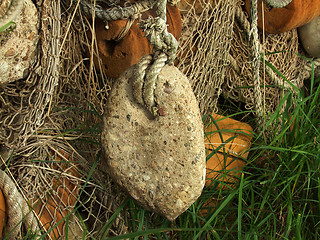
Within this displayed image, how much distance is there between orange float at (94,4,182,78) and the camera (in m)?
1.52

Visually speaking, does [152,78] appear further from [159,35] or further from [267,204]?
[267,204]

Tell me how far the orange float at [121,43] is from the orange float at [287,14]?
667 millimetres

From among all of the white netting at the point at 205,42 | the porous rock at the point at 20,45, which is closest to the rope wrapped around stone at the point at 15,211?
the porous rock at the point at 20,45

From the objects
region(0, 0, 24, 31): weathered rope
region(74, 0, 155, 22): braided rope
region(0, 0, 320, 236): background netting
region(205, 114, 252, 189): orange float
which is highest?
region(0, 0, 24, 31): weathered rope

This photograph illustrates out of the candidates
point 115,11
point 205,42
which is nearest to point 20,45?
point 115,11

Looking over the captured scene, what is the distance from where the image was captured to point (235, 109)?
2.23 metres

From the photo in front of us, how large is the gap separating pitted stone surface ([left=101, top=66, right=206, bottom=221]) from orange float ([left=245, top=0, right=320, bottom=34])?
102 cm

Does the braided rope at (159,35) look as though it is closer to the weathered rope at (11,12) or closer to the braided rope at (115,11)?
the braided rope at (115,11)

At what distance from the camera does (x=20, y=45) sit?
131cm

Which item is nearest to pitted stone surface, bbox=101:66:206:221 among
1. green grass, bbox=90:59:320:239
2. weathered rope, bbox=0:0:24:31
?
green grass, bbox=90:59:320:239

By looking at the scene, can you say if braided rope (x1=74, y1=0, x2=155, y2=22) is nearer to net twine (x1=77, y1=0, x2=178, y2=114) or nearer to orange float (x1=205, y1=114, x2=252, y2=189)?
net twine (x1=77, y1=0, x2=178, y2=114)

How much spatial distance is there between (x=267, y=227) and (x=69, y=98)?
3.23 ft

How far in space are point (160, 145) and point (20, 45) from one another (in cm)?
60

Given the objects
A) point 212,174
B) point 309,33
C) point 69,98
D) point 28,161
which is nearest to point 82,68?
point 69,98
